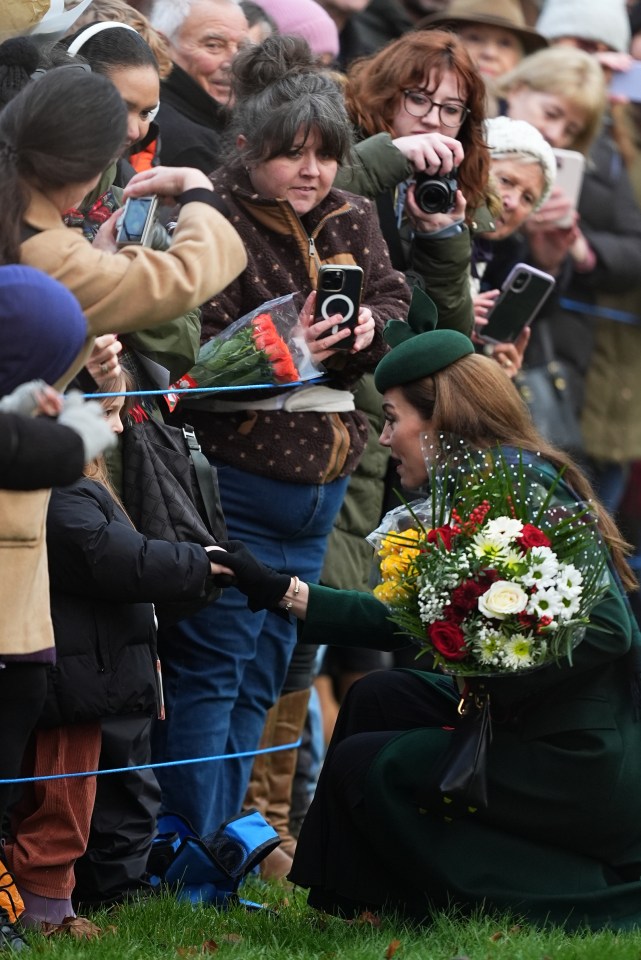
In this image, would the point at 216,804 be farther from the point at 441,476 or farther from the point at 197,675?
the point at 441,476

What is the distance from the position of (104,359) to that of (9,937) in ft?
4.75

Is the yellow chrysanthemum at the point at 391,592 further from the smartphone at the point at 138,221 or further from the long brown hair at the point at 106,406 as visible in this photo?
the smartphone at the point at 138,221

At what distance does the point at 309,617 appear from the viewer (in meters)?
4.85

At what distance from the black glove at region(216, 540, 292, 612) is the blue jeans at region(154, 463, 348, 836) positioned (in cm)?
46

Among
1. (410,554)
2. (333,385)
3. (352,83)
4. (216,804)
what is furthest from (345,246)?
(216,804)

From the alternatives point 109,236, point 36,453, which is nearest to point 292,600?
point 109,236

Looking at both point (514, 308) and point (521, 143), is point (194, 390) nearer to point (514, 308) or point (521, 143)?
point (514, 308)

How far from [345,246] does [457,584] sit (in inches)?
60.9

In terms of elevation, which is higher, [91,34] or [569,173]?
[91,34]

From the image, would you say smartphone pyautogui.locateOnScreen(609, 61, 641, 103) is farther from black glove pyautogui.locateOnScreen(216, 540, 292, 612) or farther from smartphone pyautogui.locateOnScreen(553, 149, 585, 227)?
black glove pyautogui.locateOnScreen(216, 540, 292, 612)

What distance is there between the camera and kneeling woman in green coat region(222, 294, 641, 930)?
4.41 meters

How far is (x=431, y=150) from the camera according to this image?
581 centimetres

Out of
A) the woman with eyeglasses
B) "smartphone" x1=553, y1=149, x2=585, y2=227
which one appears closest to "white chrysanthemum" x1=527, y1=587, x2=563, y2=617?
the woman with eyeglasses

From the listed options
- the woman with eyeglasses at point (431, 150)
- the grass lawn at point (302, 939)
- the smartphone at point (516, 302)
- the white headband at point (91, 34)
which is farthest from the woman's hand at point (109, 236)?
the smartphone at point (516, 302)
